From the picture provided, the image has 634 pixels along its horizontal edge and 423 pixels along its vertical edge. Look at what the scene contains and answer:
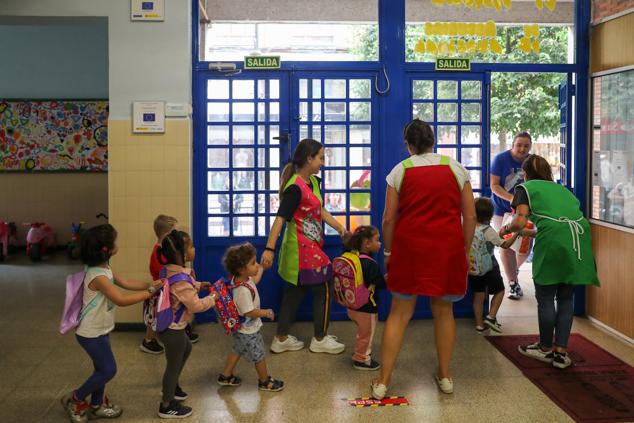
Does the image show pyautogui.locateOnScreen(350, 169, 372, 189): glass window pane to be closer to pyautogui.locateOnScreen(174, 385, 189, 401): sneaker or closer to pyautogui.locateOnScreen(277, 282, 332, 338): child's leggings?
pyautogui.locateOnScreen(277, 282, 332, 338): child's leggings

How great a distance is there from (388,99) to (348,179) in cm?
70

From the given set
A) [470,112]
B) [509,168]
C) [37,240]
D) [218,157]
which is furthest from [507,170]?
[37,240]

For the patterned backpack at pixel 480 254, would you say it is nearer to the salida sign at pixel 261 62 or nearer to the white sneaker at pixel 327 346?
the white sneaker at pixel 327 346

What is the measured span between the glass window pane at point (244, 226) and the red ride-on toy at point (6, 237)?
15.6 ft

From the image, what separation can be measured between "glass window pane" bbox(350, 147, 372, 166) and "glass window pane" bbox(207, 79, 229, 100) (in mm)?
1087

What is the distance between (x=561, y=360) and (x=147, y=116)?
10.9ft

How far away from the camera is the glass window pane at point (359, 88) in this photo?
16.7 ft

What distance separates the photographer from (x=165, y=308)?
3.19 m

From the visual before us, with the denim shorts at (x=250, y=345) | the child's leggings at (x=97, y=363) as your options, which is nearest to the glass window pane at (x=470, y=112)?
the denim shorts at (x=250, y=345)

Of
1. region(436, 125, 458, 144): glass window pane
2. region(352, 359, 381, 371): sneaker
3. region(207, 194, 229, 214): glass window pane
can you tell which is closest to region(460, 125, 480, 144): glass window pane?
region(436, 125, 458, 144): glass window pane

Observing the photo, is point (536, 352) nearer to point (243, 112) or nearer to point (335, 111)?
point (335, 111)

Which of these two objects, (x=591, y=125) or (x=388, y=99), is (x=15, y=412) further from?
(x=591, y=125)

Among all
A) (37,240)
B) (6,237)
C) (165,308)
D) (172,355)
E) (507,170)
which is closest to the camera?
(165,308)

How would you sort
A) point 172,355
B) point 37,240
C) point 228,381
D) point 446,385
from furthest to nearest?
point 37,240
point 228,381
point 446,385
point 172,355
